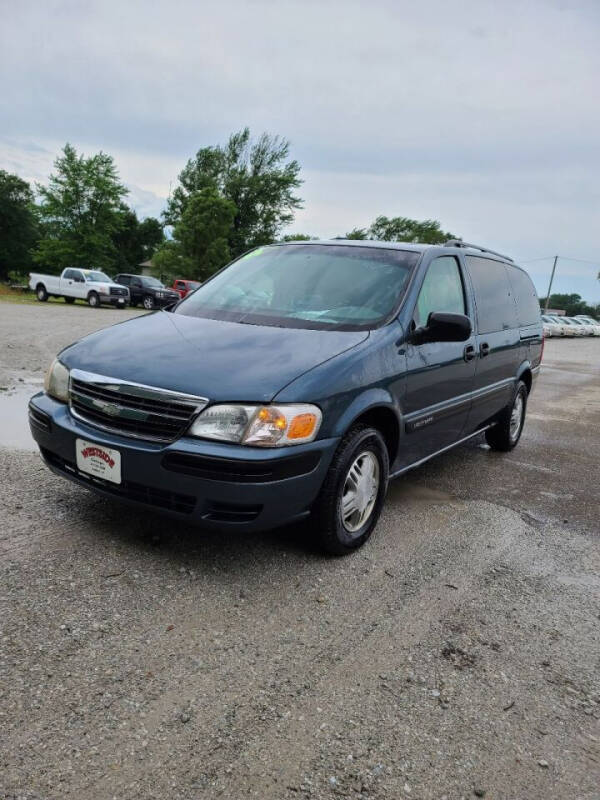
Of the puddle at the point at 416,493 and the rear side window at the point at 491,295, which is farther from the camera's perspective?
the rear side window at the point at 491,295

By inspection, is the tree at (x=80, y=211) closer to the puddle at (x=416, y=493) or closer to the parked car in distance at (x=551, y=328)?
the parked car in distance at (x=551, y=328)

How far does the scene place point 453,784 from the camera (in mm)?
1880

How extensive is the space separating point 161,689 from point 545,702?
1397mm

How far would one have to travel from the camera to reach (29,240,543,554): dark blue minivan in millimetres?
2791

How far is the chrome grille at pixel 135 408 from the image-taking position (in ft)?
9.24

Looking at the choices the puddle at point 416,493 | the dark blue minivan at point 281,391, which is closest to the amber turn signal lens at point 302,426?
the dark blue minivan at point 281,391

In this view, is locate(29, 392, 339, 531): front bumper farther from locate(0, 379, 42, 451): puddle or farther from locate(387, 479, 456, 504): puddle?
locate(0, 379, 42, 451): puddle

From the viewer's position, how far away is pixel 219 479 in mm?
2725

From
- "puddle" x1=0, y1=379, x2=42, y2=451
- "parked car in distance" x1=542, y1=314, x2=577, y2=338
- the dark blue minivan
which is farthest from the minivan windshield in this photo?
"parked car in distance" x1=542, y1=314, x2=577, y2=338

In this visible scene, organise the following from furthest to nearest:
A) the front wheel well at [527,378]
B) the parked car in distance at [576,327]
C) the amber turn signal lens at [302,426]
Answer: the parked car in distance at [576,327] → the front wheel well at [527,378] → the amber turn signal lens at [302,426]

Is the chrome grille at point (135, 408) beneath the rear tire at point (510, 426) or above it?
above

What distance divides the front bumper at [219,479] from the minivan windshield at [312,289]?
98 centimetres

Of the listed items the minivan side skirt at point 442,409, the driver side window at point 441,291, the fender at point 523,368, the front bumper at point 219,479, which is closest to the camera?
the front bumper at point 219,479

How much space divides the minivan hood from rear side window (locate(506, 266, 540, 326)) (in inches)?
116
